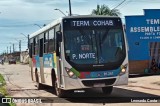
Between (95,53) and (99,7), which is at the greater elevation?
(99,7)

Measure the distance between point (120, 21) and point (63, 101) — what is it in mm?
3815

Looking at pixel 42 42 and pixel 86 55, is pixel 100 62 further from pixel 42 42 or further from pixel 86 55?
pixel 42 42

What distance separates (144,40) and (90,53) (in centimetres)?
2045

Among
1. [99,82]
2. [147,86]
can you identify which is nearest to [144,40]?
[147,86]

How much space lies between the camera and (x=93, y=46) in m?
15.6

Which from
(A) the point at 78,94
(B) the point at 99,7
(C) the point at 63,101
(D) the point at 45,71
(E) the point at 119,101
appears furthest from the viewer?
(B) the point at 99,7

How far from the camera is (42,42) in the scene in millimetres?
21000

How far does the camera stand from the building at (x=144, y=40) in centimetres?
3484

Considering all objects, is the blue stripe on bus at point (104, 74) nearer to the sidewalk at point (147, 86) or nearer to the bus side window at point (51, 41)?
the bus side window at point (51, 41)

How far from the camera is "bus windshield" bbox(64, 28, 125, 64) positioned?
605 inches

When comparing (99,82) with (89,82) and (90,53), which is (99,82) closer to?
(89,82)

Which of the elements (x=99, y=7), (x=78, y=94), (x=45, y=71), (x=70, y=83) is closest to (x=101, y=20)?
(x=70, y=83)

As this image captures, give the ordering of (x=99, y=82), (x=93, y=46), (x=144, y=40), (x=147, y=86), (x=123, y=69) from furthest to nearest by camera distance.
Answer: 1. (x=144, y=40)
2. (x=147, y=86)
3. (x=123, y=69)
4. (x=93, y=46)
5. (x=99, y=82)

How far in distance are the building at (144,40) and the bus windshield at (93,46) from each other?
19.1 metres
